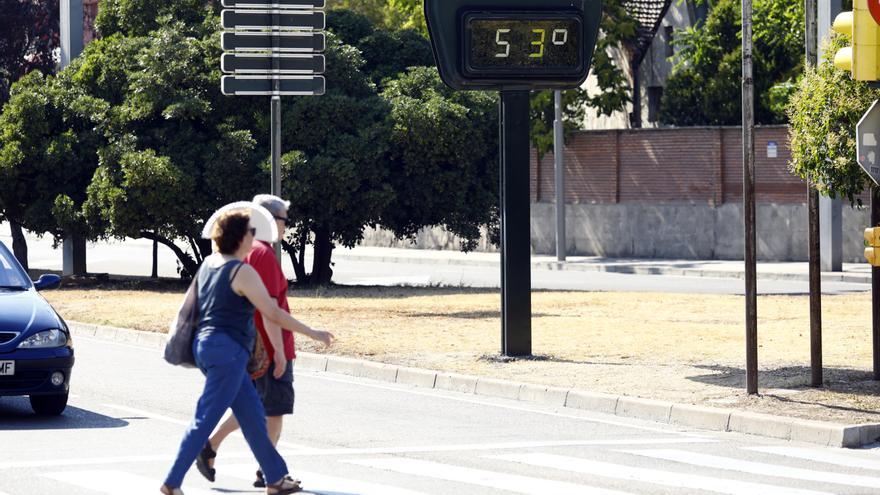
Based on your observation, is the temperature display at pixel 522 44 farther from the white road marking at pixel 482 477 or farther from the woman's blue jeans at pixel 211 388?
the woman's blue jeans at pixel 211 388

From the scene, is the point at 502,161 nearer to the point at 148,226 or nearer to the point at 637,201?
the point at 148,226

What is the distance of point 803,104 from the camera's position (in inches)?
537

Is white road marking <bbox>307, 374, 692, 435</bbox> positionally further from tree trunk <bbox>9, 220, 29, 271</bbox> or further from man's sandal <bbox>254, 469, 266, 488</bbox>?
tree trunk <bbox>9, 220, 29, 271</bbox>

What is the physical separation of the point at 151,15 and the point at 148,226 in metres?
4.99

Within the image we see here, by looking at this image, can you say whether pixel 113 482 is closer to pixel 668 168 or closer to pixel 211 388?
pixel 211 388

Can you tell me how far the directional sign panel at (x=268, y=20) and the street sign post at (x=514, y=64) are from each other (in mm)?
3523

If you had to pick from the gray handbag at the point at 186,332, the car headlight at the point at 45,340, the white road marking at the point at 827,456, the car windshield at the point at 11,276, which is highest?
the car windshield at the point at 11,276

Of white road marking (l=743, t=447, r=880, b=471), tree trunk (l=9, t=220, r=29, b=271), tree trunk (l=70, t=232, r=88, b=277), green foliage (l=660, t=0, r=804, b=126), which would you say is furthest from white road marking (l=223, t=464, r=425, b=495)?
green foliage (l=660, t=0, r=804, b=126)

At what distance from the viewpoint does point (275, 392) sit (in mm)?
9500

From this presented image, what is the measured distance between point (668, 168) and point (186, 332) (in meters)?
31.3

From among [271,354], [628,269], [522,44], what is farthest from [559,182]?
[271,354]

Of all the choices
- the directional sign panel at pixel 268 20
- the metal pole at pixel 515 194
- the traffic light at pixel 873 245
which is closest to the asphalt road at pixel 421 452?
the traffic light at pixel 873 245

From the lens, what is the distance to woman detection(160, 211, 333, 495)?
28.5 ft

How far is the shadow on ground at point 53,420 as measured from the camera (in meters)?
12.3
